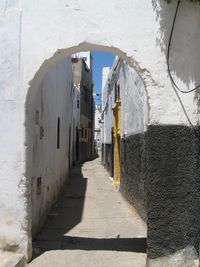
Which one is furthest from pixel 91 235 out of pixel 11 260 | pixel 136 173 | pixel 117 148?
pixel 117 148

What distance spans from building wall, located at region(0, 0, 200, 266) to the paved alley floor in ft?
1.84

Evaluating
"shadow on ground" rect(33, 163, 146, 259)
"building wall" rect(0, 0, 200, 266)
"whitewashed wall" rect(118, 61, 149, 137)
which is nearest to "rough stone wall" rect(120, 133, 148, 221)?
"whitewashed wall" rect(118, 61, 149, 137)

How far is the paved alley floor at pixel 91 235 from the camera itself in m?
7.02

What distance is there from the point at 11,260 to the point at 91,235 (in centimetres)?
277

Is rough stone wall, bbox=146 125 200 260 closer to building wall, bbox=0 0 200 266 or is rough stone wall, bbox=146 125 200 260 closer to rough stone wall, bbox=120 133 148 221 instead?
building wall, bbox=0 0 200 266

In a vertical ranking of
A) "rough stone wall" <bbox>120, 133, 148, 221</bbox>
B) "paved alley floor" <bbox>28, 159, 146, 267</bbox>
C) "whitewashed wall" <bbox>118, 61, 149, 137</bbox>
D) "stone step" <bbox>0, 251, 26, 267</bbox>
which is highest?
"whitewashed wall" <bbox>118, 61, 149, 137</bbox>

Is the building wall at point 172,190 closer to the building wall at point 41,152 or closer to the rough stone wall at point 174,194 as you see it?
the rough stone wall at point 174,194

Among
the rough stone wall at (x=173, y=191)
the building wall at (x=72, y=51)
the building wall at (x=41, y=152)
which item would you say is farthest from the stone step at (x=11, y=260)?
the rough stone wall at (x=173, y=191)

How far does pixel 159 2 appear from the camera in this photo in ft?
22.1

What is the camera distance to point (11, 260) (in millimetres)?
6367

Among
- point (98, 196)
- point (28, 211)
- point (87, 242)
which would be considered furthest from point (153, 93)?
point (98, 196)

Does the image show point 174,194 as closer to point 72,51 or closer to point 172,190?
point 172,190

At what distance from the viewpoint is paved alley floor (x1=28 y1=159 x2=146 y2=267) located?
23.0 feet

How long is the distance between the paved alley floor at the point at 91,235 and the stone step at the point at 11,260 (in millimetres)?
215
